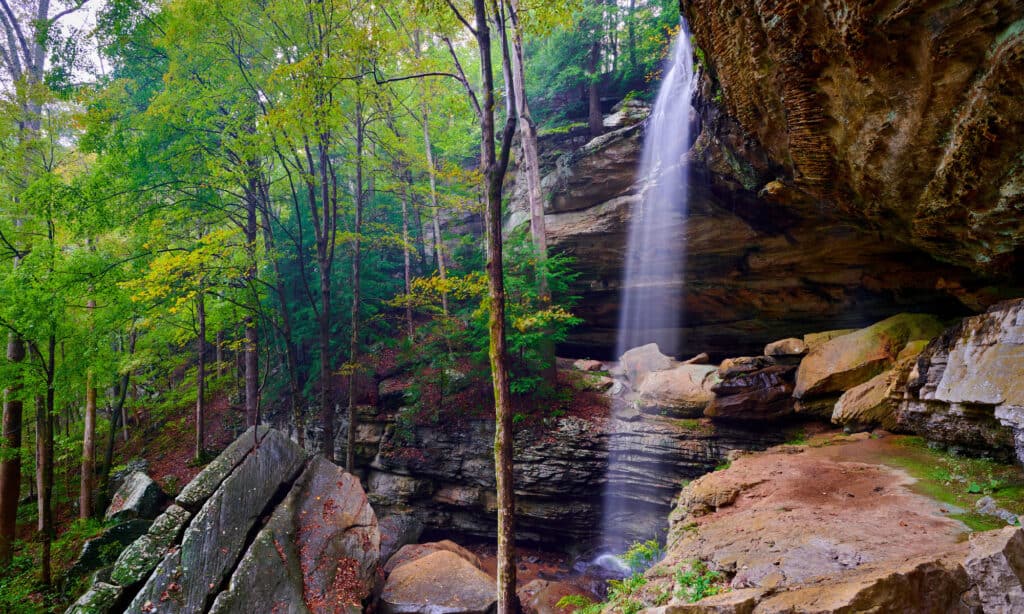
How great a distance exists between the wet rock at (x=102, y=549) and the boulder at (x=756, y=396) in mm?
12653

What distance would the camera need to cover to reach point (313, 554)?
6355mm

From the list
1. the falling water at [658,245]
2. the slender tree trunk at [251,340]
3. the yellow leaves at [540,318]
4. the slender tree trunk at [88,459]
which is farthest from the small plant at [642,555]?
the slender tree trunk at [88,459]

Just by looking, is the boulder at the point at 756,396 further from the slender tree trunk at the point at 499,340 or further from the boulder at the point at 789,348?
the slender tree trunk at the point at 499,340

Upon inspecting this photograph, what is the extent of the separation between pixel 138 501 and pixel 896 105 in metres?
15.9

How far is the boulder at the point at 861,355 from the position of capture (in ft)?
26.3

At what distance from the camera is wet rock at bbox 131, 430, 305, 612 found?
216 inches

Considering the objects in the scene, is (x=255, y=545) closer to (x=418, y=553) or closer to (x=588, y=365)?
(x=418, y=553)

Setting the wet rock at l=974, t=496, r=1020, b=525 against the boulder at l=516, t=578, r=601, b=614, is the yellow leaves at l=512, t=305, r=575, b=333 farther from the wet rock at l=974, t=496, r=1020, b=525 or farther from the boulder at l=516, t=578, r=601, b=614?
the wet rock at l=974, t=496, r=1020, b=525

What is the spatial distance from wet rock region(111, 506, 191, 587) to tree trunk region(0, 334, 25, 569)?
14.8 feet

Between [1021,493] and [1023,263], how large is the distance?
11.1ft

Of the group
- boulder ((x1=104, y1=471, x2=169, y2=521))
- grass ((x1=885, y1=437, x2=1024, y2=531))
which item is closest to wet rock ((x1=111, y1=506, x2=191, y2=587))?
boulder ((x1=104, y1=471, x2=169, y2=521))

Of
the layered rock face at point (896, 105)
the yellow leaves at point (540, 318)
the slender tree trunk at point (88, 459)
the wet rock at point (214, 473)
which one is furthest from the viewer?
the slender tree trunk at point (88, 459)

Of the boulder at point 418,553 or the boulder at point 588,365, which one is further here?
the boulder at point 588,365

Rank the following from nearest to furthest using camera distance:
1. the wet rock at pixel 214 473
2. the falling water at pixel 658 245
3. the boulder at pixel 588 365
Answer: the wet rock at pixel 214 473 < the falling water at pixel 658 245 < the boulder at pixel 588 365
